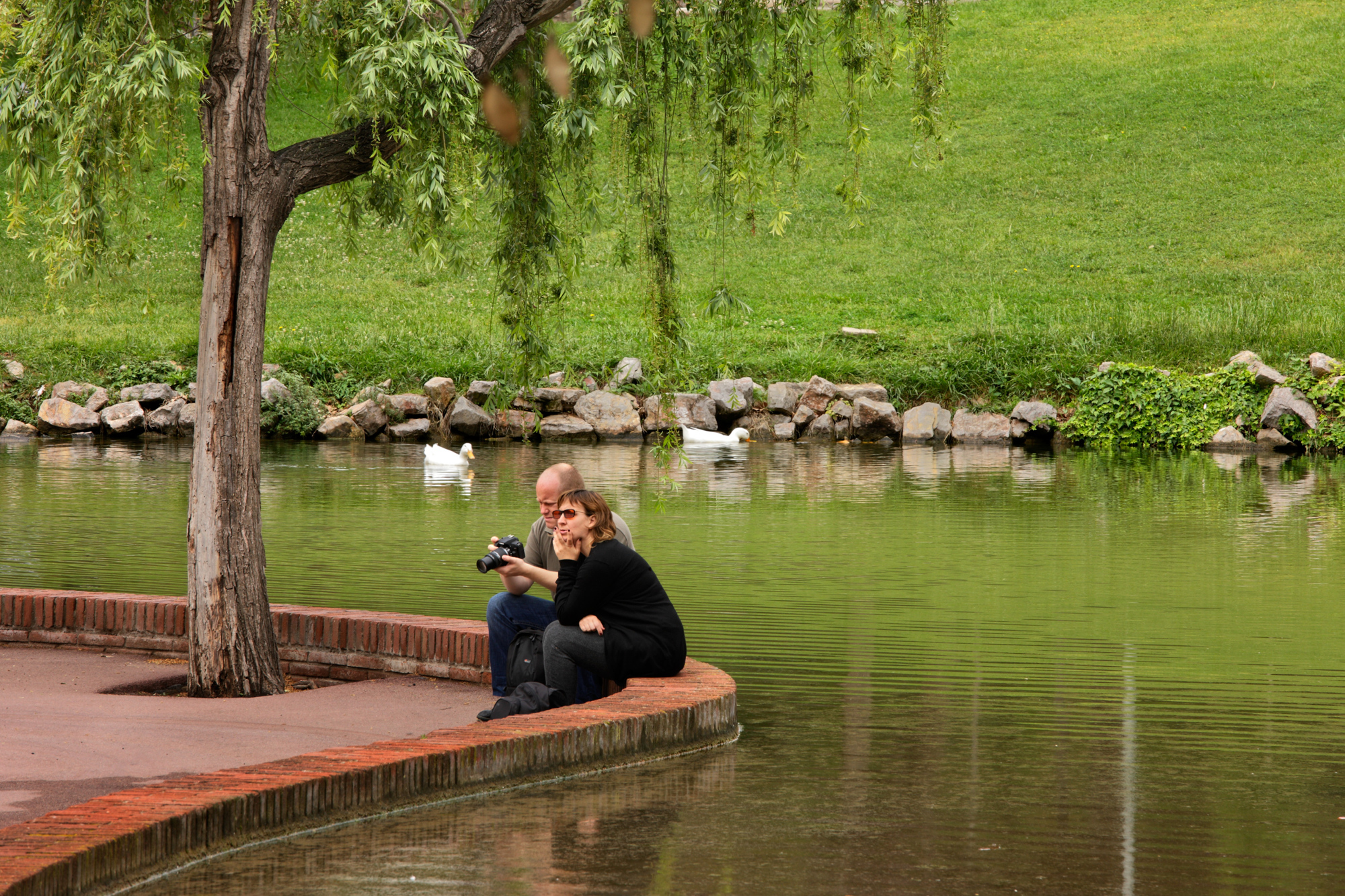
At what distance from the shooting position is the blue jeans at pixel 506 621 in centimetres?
728

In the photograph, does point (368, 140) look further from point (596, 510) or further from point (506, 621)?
point (506, 621)

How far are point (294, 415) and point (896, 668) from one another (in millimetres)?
19402

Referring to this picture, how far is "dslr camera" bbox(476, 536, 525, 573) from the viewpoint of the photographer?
283 inches

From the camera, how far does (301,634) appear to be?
26.9ft

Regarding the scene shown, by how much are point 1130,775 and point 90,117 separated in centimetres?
533

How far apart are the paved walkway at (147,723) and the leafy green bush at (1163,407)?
20.1 metres

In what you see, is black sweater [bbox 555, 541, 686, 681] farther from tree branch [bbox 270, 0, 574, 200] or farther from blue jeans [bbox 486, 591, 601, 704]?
tree branch [bbox 270, 0, 574, 200]

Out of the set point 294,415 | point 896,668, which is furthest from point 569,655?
point 294,415

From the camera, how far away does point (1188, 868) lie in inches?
188

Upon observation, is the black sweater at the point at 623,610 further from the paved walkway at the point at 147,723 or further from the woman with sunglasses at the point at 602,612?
the paved walkway at the point at 147,723

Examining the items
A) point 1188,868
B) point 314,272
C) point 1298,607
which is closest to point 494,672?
Answer: point 1188,868

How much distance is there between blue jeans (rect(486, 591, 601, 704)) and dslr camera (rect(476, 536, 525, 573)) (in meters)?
0.16

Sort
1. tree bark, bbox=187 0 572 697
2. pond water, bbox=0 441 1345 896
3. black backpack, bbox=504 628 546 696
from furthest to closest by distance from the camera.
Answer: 1. tree bark, bbox=187 0 572 697
2. black backpack, bbox=504 628 546 696
3. pond water, bbox=0 441 1345 896

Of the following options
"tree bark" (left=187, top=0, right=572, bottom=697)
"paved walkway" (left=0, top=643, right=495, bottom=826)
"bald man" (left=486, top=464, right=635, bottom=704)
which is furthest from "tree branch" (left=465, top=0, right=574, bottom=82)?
"paved walkway" (left=0, top=643, right=495, bottom=826)
